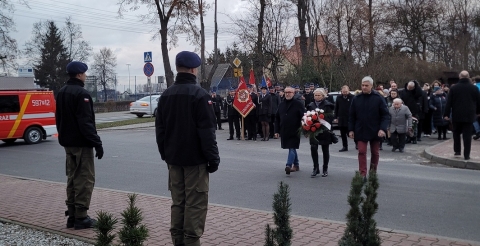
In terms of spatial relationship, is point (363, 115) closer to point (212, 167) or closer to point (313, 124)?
point (313, 124)

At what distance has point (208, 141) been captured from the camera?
192 inches

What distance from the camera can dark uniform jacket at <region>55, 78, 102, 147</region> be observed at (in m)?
6.30

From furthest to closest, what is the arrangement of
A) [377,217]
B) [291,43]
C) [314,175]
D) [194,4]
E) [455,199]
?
1. [194,4]
2. [291,43]
3. [314,175]
4. [455,199]
5. [377,217]

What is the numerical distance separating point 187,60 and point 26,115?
591 inches

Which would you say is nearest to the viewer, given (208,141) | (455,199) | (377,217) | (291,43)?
(208,141)

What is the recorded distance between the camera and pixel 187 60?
509 centimetres

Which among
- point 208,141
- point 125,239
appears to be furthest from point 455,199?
point 125,239

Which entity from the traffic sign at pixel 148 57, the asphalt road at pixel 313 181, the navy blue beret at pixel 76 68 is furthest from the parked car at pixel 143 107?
the navy blue beret at pixel 76 68

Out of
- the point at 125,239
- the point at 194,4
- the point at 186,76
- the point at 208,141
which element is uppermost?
the point at 194,4

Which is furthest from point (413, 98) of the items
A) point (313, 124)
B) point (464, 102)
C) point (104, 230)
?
point (104, 230)

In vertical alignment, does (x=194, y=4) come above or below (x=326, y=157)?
above

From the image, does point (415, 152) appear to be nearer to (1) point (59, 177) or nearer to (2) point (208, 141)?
(1) point (59, 177)

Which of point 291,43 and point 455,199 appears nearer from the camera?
point 455,199

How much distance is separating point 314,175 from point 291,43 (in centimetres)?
2316
